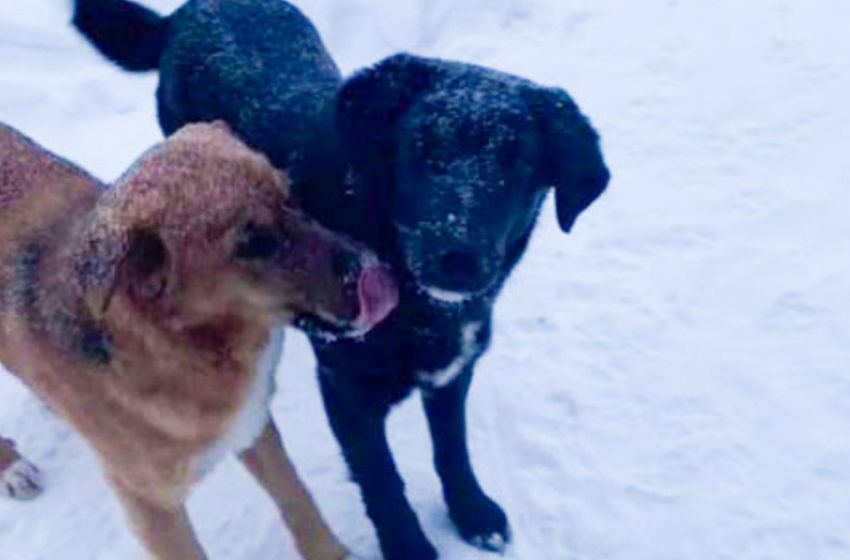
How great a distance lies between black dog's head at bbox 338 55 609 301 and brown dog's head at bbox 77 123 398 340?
24 cm

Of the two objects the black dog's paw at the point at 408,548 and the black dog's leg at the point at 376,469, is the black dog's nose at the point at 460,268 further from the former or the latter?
the black dog's paw at the point at 408,548

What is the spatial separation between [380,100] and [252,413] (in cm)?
101

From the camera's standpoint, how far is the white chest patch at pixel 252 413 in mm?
3053

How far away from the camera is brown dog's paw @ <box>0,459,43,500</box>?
3824 millimetres

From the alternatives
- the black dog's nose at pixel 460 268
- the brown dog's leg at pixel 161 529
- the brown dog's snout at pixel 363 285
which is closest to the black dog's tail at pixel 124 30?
the brown dog's snout at pixel 363 285

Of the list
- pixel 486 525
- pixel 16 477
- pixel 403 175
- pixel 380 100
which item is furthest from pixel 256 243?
pixel 16 477

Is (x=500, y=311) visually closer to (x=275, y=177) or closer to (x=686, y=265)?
(x=686, y=265)

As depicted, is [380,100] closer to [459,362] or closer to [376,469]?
[459,362]

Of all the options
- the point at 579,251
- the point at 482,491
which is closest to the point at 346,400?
the point at 482,491

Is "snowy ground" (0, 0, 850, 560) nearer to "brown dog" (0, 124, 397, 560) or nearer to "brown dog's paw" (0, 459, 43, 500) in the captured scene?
"brown dog's paw" (0, 459, 43, 500)

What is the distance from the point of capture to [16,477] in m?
3.82

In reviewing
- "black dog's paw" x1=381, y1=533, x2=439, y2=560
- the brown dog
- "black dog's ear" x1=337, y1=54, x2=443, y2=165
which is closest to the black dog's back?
"black dog's ear" x1=337, y1=54, x2=443, y2=165

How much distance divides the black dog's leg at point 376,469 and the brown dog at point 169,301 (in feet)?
0.86

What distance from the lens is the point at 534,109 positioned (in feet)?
9.53
